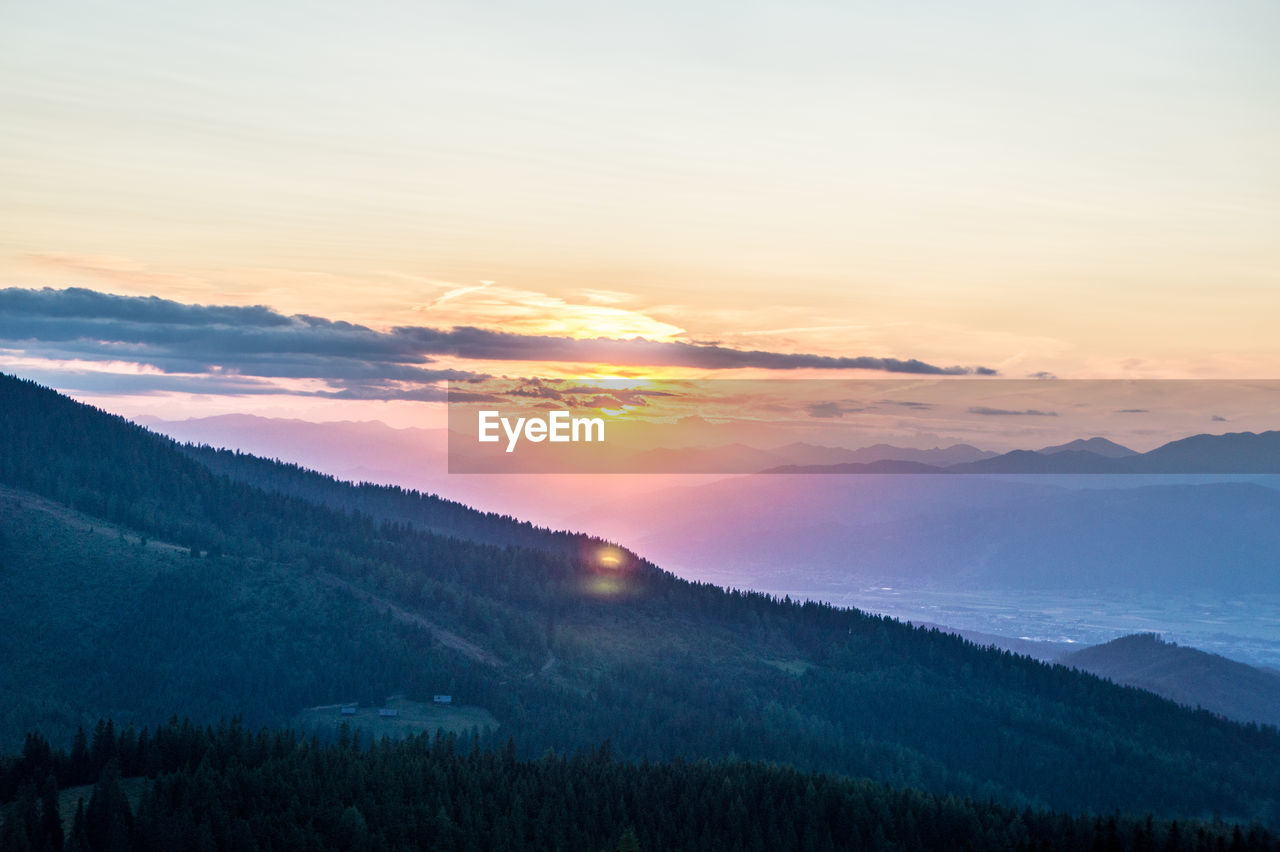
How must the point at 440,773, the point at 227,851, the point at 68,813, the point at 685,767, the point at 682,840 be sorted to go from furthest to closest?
the point at 685,767 < the point at 440,773 < the point at 682,840 < the point at 68,813 < the point at 227,851

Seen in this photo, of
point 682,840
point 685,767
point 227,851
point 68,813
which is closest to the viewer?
point 227,851

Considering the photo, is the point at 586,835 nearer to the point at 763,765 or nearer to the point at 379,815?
the point at 379,815

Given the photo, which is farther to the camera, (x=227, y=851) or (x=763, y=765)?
(x=763, y=765)

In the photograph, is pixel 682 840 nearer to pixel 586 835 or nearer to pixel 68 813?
pixel 586 835

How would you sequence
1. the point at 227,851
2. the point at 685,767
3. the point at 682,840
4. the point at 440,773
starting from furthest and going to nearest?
the point at 685,767 < the point at 440,773 < the point at 682,840 < the point at 227,851

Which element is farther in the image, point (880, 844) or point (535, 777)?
point (535, 777)

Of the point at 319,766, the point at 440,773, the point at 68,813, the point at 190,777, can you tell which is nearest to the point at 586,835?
the point at 440,773

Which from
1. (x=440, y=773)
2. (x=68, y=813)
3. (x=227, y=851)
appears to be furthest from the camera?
(x=440, y=773)

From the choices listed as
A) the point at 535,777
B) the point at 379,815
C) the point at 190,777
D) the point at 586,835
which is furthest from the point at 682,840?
the point at 190,777
